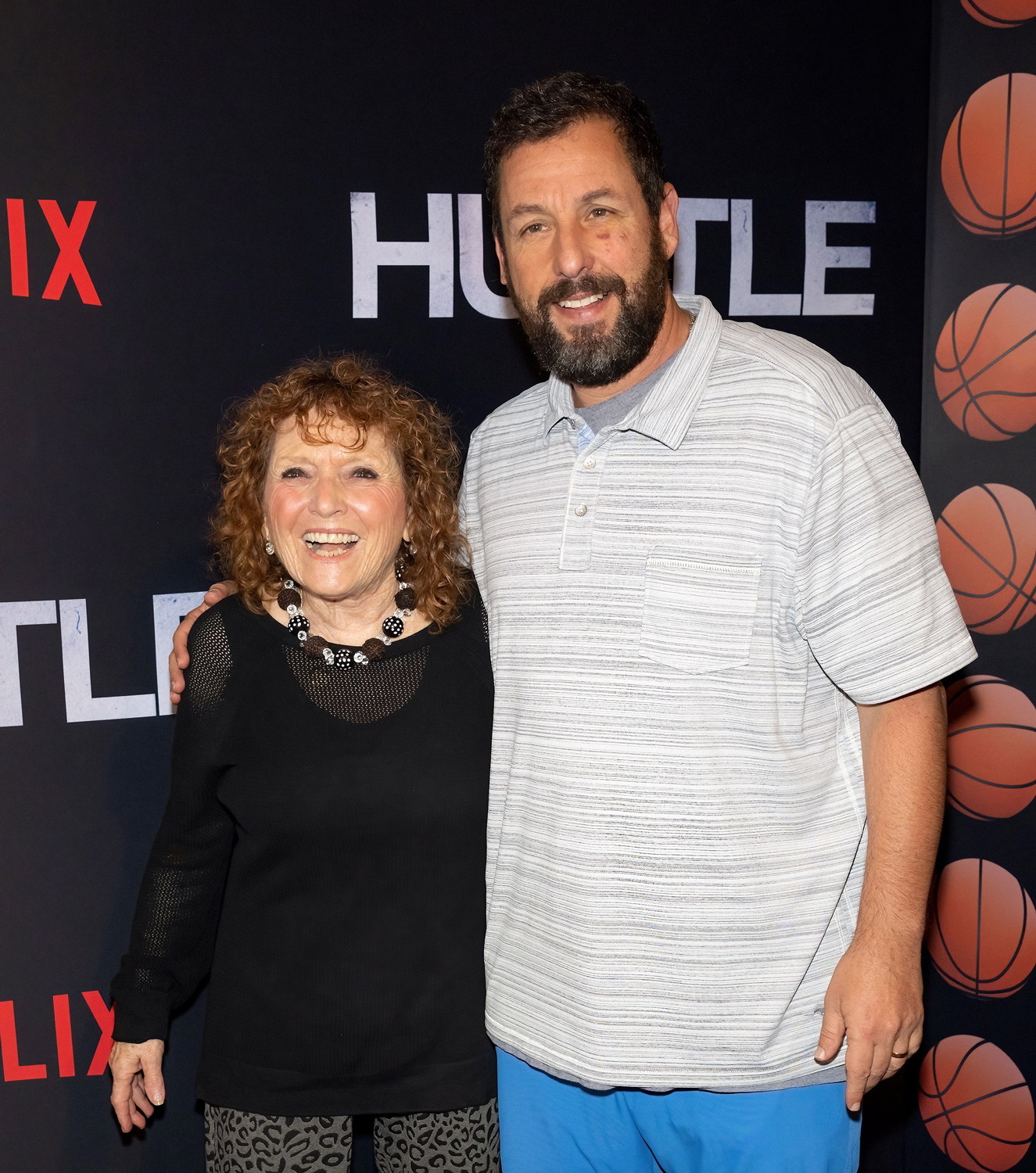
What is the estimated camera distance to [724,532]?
5.00ft

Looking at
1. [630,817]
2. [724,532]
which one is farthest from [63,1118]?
[724,532]

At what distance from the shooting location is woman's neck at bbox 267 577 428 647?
1.79 metres

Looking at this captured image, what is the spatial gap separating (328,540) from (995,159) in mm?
1711

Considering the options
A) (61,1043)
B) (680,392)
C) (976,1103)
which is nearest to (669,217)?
(680,392)

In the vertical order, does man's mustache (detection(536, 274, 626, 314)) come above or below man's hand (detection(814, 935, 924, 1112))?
above

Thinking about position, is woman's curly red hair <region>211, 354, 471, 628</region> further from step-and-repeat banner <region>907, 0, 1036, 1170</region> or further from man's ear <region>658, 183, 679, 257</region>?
step-and-repeat banner <region>907, 0, 1036, 1170</region>

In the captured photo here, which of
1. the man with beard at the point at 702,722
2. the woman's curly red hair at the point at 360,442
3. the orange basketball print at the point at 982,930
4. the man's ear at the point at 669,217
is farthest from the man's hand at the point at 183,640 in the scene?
the orange basketball print at the point at 982,930

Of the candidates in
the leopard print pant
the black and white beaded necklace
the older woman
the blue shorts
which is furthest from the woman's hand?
the black and white beaded necklace

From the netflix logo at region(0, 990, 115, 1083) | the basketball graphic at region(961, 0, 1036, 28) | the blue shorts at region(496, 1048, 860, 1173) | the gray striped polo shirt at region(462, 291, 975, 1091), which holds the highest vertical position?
the basketball graphic at region(961, 0, 1036, 28)

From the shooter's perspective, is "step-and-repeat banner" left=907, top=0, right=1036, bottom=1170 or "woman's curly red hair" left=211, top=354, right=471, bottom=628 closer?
"woman's curly red hair" left=211, top=354, right=471, bottom=628

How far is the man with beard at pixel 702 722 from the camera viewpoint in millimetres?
1487

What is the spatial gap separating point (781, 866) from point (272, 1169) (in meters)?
0.93

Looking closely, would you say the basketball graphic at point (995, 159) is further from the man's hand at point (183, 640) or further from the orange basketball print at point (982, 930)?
the man's hand at point (183, 640)

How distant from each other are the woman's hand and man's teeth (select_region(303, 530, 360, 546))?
857mm
